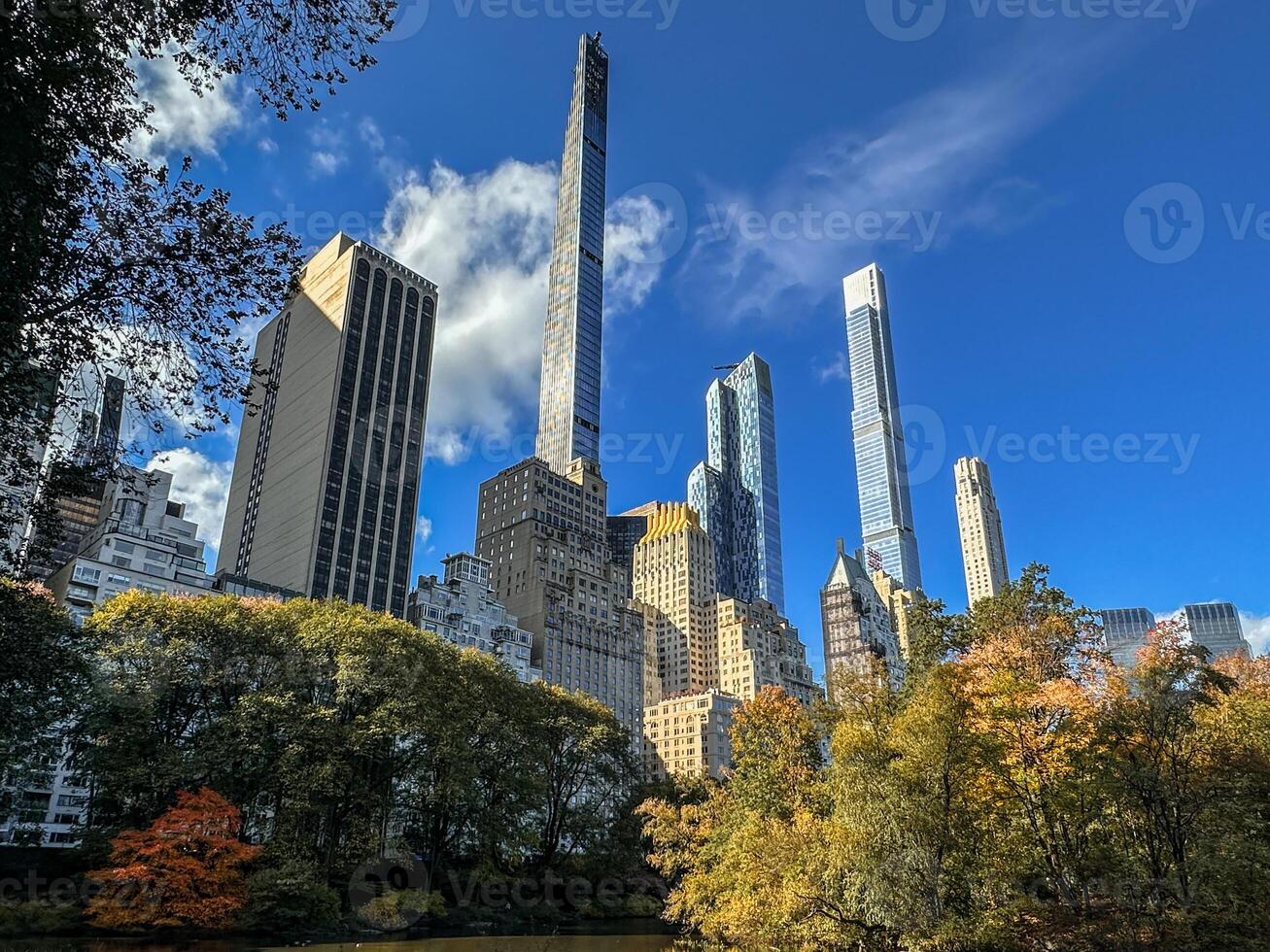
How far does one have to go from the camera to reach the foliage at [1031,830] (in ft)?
71.3

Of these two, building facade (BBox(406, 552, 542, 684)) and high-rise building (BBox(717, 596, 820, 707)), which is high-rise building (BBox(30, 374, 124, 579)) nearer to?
building facade (BBox(406, 552, 542, 684))

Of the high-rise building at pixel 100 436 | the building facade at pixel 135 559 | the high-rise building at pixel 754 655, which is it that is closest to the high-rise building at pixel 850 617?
the high-rise building at pixel 754 655

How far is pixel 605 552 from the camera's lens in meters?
152

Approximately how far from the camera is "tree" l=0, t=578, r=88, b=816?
23.8m

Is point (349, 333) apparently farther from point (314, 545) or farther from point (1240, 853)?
point (1240, 853)

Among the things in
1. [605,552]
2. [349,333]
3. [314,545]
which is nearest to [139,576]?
[314,545]

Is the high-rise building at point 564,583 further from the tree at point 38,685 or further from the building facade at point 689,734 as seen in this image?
the tree at point 38,685

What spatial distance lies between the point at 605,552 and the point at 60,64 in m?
142

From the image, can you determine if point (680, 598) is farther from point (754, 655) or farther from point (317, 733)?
point (317, 733)

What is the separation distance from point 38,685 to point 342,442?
114 m

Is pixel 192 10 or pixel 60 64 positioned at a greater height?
pixel 192 10

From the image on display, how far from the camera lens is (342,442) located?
447 feet

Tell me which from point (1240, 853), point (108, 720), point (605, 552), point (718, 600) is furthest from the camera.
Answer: point (718, 600)

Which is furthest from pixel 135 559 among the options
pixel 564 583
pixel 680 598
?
pixel 680 598
